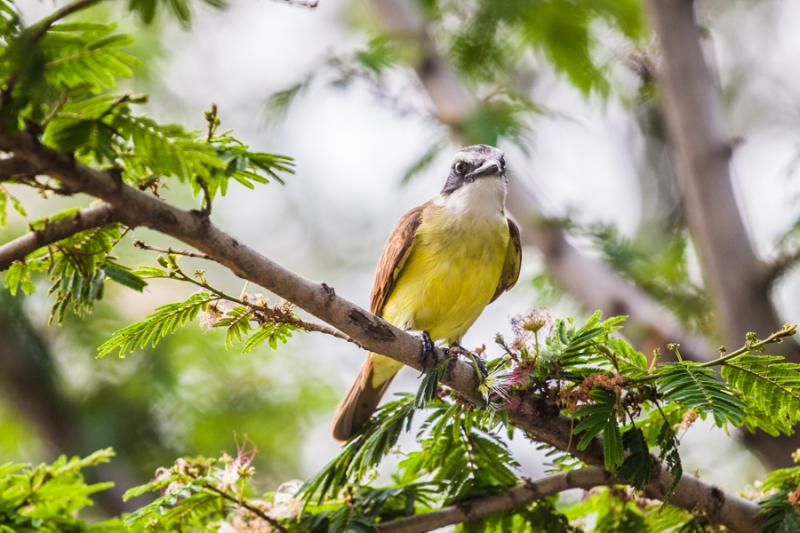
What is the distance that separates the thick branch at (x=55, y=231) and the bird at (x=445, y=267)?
231 centimetres

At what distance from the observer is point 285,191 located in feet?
47.8

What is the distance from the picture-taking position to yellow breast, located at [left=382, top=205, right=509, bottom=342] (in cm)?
455

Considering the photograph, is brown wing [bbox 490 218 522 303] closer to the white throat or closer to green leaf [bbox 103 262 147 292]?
the white throat

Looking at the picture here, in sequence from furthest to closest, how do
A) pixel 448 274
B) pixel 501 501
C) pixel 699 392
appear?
pixel 448 274 → pixel 501 501 → pixel 699 392

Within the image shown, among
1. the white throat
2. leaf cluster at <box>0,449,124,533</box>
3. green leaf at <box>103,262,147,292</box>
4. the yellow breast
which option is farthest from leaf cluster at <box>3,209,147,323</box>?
the white throat

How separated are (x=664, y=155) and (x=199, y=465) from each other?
8843mm

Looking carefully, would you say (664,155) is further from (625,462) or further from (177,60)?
(625,462)

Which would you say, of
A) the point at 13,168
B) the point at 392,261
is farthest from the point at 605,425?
the point at 392,261

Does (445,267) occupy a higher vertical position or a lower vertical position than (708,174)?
lower

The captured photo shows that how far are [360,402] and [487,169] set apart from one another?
57.7 inches

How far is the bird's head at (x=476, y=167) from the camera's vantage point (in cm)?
499

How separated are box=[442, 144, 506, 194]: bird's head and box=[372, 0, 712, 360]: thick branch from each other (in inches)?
36.4

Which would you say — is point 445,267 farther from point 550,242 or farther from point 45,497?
point 45,497

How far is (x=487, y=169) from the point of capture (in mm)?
4980
